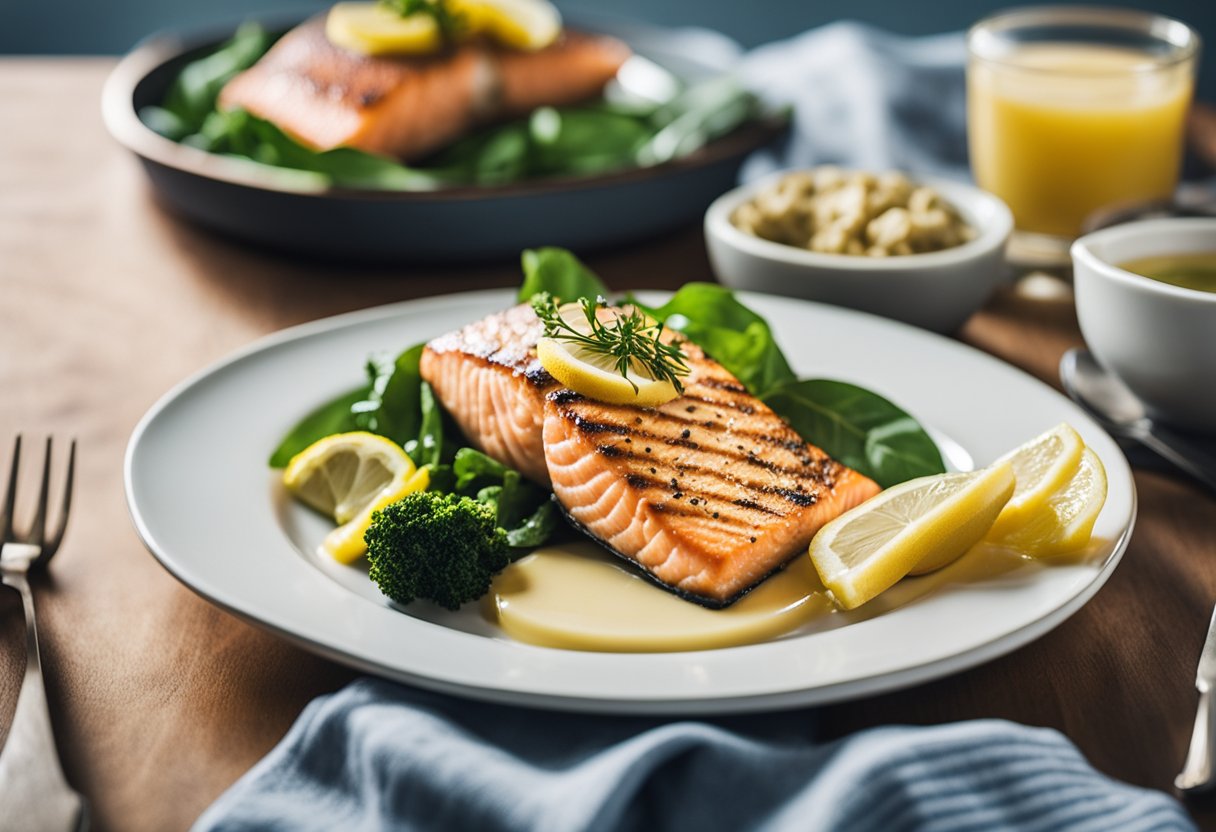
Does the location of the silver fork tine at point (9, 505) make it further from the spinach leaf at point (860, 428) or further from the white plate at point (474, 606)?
the spinach leaf at point (860, 428)

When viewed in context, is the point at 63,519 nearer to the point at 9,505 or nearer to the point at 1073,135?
the point at 9,505

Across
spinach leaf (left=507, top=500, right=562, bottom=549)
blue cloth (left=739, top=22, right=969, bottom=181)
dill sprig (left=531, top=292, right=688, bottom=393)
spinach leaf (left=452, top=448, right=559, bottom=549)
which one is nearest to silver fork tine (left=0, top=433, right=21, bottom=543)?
spinach leaf (left=452, top=448, right=559, bottom=549)

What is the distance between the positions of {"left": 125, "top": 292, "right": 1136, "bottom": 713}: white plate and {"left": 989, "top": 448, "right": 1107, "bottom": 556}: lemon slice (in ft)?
0.13

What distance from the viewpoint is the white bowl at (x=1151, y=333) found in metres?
2.42

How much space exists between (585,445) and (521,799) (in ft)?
2.69

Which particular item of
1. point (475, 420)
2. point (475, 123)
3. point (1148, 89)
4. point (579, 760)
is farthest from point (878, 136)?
point (579, 760)

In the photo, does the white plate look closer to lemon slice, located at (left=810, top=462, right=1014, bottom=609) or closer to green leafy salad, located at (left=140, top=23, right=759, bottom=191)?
lemon slice, located at (left=810, top=462, right=1014, bottom=609)

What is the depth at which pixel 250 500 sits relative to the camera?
225cm

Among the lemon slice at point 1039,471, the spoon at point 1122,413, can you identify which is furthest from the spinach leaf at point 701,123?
the lemon slice at point 1039,471

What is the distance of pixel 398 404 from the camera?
2.58 m

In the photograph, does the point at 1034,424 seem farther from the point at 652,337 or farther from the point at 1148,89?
the point at 1148,89

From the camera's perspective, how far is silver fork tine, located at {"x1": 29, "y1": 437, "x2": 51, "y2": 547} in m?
2.22

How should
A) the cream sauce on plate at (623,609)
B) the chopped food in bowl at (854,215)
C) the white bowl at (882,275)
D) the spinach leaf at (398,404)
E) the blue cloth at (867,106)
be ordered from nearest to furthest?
the cream sauce on plate at (623,609) → the spinach leaf at (398,404) → the white bowl at (882,275) → the chopped food in bowl at (854,215) → the blue cloth at (867,106)

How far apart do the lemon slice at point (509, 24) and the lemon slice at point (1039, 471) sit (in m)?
2.87
